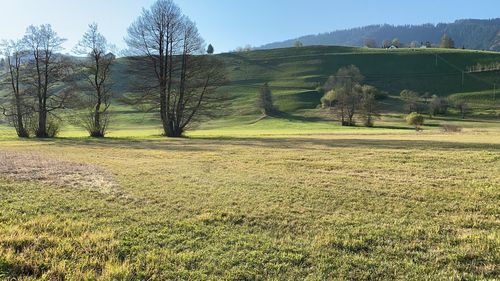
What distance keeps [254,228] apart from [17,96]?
40095 millimetres

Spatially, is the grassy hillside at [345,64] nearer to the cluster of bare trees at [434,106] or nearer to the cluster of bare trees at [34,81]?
the cluster of bare trees at [434,106]

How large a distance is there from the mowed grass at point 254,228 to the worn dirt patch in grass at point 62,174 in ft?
1.30

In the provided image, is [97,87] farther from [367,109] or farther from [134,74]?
[367,109]

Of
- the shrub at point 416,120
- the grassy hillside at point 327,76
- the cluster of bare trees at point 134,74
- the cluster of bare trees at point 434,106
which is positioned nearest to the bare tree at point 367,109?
the shrub at point 416,120

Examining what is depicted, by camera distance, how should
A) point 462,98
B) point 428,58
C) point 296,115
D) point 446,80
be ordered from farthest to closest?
1. point 428,58
2. point 446,80
3. point 462,98
4. point 296,115

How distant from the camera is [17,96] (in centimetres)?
3972

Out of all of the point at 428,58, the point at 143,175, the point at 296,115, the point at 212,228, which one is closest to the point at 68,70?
the point at 143,175

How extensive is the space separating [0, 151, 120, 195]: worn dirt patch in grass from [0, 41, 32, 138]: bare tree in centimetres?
2714

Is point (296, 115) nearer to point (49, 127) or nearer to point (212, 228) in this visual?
point (49, 127)

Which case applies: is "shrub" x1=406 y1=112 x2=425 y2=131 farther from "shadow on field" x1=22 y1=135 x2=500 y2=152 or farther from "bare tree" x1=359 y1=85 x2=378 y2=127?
"shadow on field" x1=22 y1=135 x2=500 y2=152

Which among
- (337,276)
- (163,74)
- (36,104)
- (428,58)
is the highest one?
(428,58)

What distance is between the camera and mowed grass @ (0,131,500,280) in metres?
5.98

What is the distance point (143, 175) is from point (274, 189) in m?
5.00

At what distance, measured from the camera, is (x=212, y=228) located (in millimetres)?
7887
